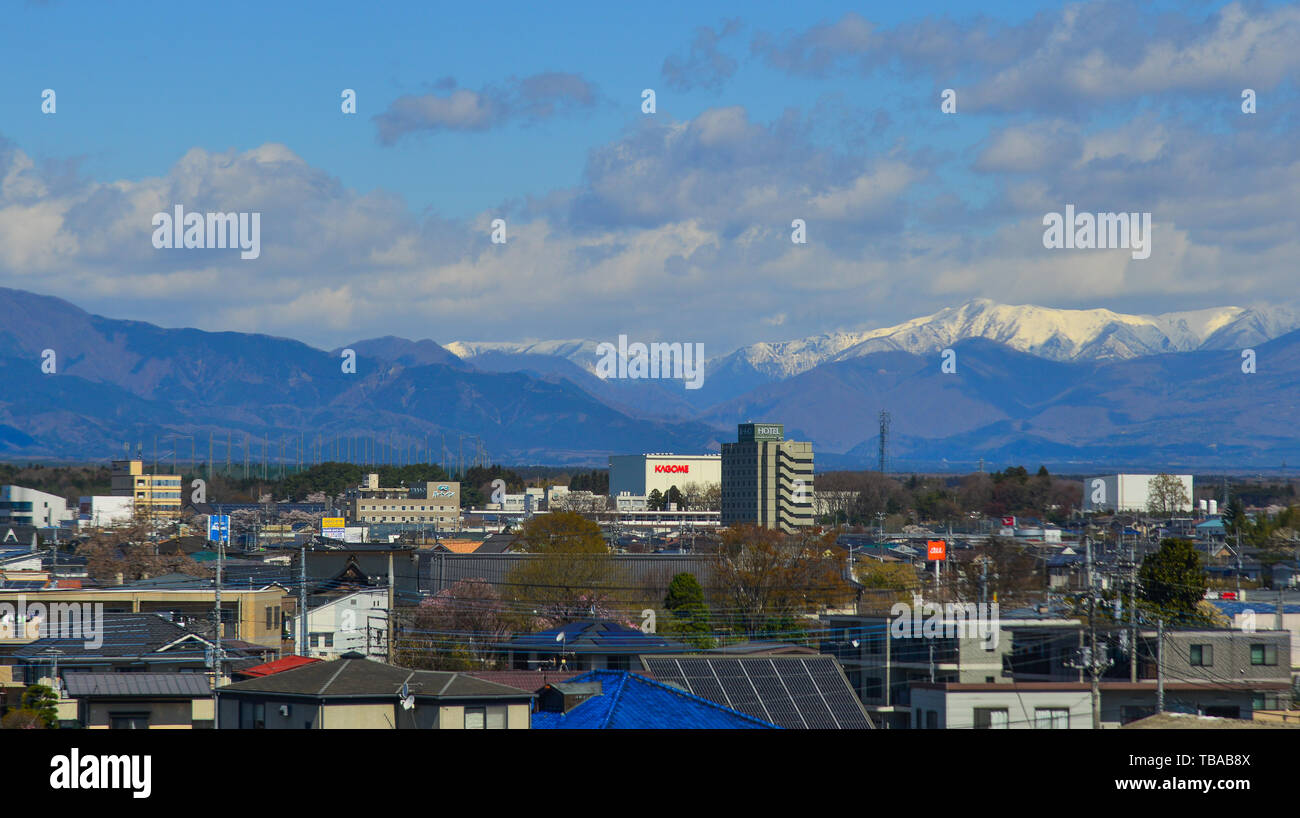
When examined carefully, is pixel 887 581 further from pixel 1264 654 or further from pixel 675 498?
pixel 675 498

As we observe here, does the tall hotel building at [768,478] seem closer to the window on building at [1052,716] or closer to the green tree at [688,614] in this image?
the green tree at [688,614]

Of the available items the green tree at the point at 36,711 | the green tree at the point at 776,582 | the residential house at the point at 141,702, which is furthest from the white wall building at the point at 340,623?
the residential house at the point at 141,702

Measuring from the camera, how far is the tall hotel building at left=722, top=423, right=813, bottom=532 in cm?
12588

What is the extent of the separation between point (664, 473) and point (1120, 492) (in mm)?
63418

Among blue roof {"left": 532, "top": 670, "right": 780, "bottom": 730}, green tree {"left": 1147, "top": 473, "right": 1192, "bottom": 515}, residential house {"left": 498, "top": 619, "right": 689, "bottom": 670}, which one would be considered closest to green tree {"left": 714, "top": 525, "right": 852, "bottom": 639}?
residential house {"left": 498, "top": 619, "right": 689, "bottom": 670}

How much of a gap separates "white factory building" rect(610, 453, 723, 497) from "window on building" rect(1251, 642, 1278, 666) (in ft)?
462

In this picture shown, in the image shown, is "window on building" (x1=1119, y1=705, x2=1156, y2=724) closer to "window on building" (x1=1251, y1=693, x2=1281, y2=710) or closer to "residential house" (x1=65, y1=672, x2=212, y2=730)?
"window on building" (x1=1251, y1=693, x2=1281, y2=710)

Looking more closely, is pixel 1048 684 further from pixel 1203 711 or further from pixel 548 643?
pixel 548 643

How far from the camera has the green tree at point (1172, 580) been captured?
3111 cm

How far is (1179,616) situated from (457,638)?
15.6 metres

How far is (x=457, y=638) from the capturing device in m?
31.4

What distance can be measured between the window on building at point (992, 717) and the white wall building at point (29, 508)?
92.3 m

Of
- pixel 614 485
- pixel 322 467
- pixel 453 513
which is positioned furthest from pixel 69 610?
A: pixel 614 485

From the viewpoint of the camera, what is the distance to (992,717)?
1873 cm
